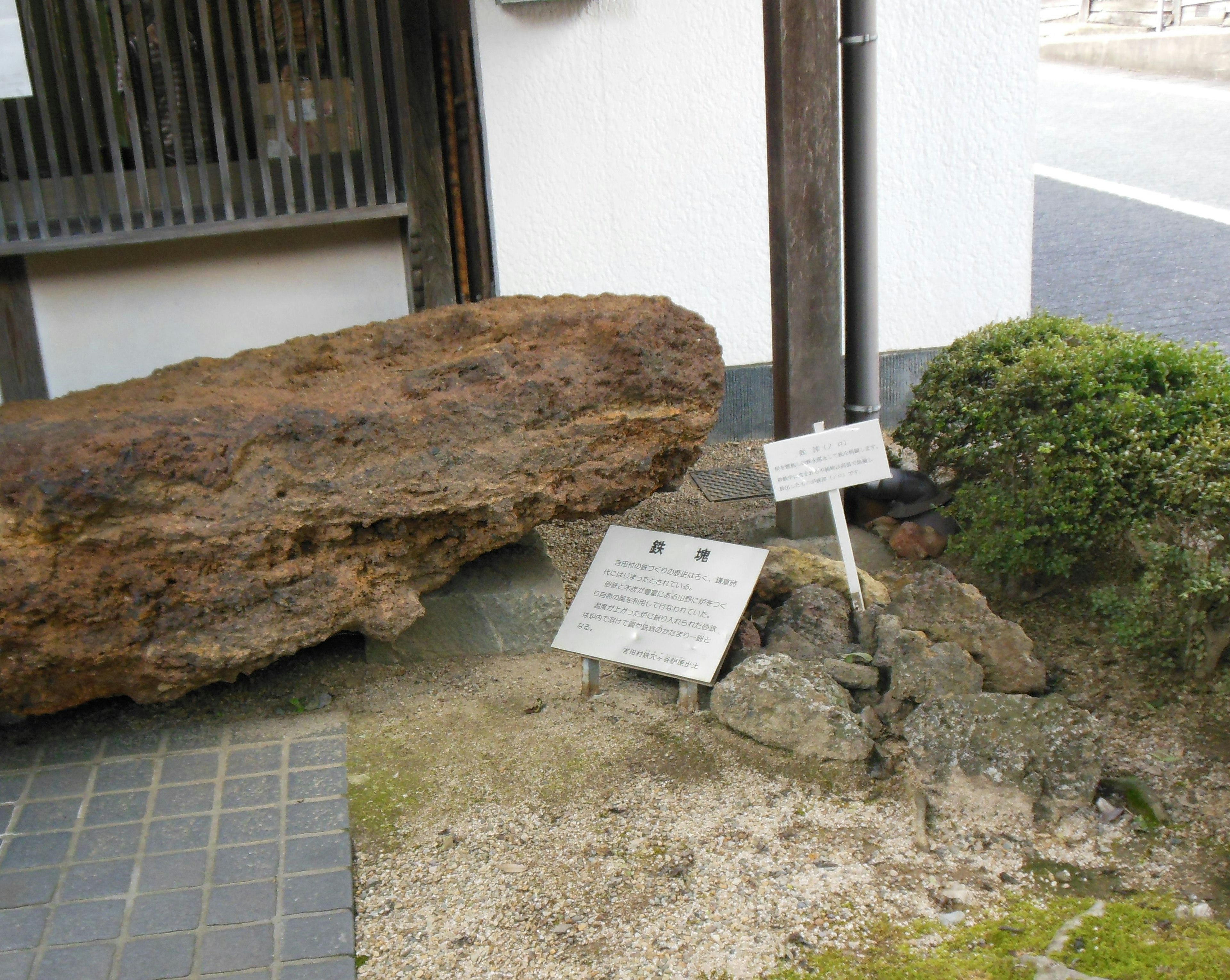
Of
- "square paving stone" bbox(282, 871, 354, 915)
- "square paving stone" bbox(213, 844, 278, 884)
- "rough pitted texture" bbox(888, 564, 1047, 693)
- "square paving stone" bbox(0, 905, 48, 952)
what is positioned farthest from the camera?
"rough pitted texture" bbox(888, 564, 1047, 693)

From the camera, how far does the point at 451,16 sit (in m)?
5.64

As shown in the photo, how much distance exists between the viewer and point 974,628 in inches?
149

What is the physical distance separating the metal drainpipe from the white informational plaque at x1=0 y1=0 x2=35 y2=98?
339 centimetres

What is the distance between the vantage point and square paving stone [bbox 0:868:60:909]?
2.92m

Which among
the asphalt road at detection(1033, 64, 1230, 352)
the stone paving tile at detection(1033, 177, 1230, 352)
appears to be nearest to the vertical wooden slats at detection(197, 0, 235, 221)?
the asphalt road at detection(1033, 64, 1230, 352)

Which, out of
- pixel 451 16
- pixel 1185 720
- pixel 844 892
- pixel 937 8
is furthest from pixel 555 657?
pixel 937 8

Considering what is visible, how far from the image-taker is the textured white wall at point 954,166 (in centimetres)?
605

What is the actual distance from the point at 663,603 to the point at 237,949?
1768 mm

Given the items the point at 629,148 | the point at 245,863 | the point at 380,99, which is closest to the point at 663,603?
the point at 245,863

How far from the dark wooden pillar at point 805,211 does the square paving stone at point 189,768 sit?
2.60 meters

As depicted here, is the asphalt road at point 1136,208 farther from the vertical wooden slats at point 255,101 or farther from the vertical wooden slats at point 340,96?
the vertical wooden slats at point 255,101

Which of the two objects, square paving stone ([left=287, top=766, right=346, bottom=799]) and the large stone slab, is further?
the large stone slab

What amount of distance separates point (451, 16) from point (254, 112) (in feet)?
4.20

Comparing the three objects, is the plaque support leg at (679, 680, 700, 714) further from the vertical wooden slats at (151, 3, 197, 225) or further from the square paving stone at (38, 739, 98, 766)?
the vertical wooden slats at (151, 3, 197, 225)
